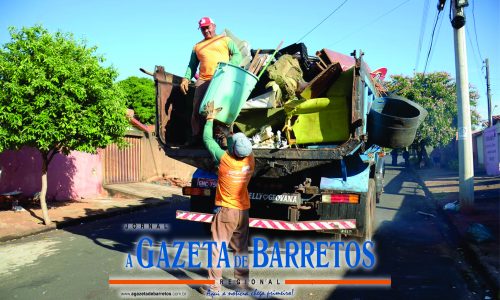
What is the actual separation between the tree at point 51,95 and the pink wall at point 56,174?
2930 mm

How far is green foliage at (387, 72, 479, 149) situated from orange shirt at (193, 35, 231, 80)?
68.5 ft

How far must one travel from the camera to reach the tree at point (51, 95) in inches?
255

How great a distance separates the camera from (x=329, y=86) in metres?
4.91

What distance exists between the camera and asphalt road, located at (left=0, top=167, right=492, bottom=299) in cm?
388

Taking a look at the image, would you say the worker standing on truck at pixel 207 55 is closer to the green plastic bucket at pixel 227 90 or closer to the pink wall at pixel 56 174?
the green plastic bucket at pixel 227 90

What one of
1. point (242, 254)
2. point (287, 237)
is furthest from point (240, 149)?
point (287, 237)

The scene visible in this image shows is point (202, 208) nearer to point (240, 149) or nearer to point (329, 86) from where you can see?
point (240, 149)

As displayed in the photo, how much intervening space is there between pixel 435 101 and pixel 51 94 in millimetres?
23667

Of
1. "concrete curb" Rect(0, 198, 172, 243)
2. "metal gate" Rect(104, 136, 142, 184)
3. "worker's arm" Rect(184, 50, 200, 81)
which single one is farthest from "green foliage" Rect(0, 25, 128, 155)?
"metal gate" Rect(104, 136, 142, 184)

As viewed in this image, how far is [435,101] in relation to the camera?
79.3 ft

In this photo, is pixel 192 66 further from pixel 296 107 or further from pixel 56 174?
pixel 56 174

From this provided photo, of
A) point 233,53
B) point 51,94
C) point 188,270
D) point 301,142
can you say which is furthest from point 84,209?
point 301,142

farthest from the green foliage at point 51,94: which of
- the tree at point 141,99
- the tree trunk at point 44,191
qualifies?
the tree at point 141,99

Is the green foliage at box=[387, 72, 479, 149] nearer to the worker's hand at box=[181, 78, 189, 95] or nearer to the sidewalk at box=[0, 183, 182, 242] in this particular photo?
the sidewalk at box=[0, 183, 182, 242]
